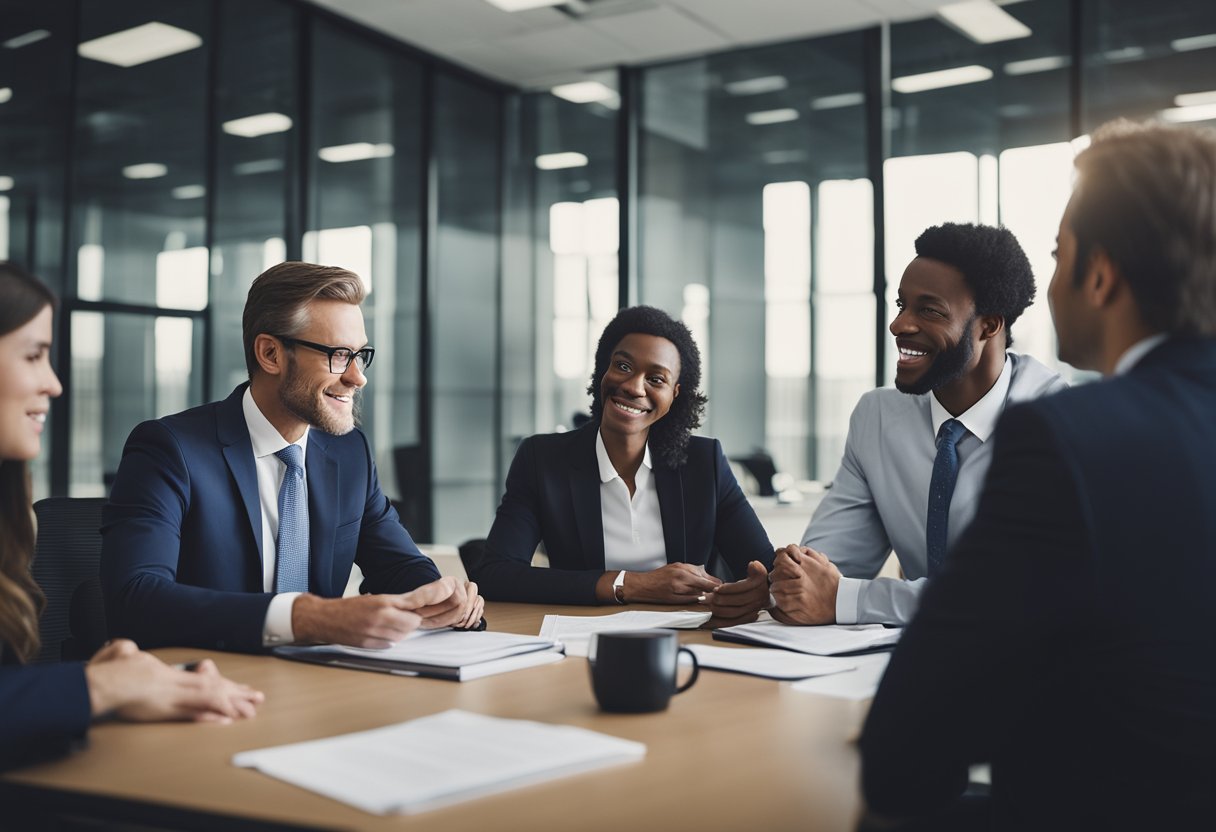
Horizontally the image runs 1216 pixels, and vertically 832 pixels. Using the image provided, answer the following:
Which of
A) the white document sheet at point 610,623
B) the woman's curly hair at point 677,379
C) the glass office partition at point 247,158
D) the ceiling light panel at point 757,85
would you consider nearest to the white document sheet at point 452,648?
the white document sheet at point 610,623

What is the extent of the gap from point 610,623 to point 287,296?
958mm

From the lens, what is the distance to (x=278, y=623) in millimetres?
1715

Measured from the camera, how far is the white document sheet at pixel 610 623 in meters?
1.91

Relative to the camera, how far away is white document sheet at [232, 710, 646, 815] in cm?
101

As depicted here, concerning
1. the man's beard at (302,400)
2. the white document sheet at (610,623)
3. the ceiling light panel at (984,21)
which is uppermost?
the ceiling light panel at (984,21)

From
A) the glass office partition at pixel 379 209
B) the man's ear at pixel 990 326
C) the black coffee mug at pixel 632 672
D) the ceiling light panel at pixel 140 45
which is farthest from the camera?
the glass office partition at pixel 379 209

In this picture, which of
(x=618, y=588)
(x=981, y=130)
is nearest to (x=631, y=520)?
(x=618, y=588)

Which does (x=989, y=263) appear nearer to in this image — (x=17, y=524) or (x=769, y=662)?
(x=769, y=662)

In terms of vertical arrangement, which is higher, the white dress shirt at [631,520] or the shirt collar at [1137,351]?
the shirt collar at [1137,351]

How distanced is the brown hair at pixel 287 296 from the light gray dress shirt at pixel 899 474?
119 centimetres

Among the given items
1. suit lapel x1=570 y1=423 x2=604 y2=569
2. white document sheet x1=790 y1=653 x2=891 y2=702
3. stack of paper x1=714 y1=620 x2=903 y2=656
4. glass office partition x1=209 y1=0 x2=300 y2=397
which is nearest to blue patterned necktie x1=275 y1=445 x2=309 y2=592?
suit lapel x1=570 y1=423 x2=604 y2=569

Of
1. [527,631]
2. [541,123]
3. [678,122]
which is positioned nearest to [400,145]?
[541,123]

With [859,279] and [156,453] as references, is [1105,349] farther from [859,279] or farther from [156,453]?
[859,279]

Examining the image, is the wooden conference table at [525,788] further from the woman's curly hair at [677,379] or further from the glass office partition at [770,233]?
the glass office partition at [770,233]
